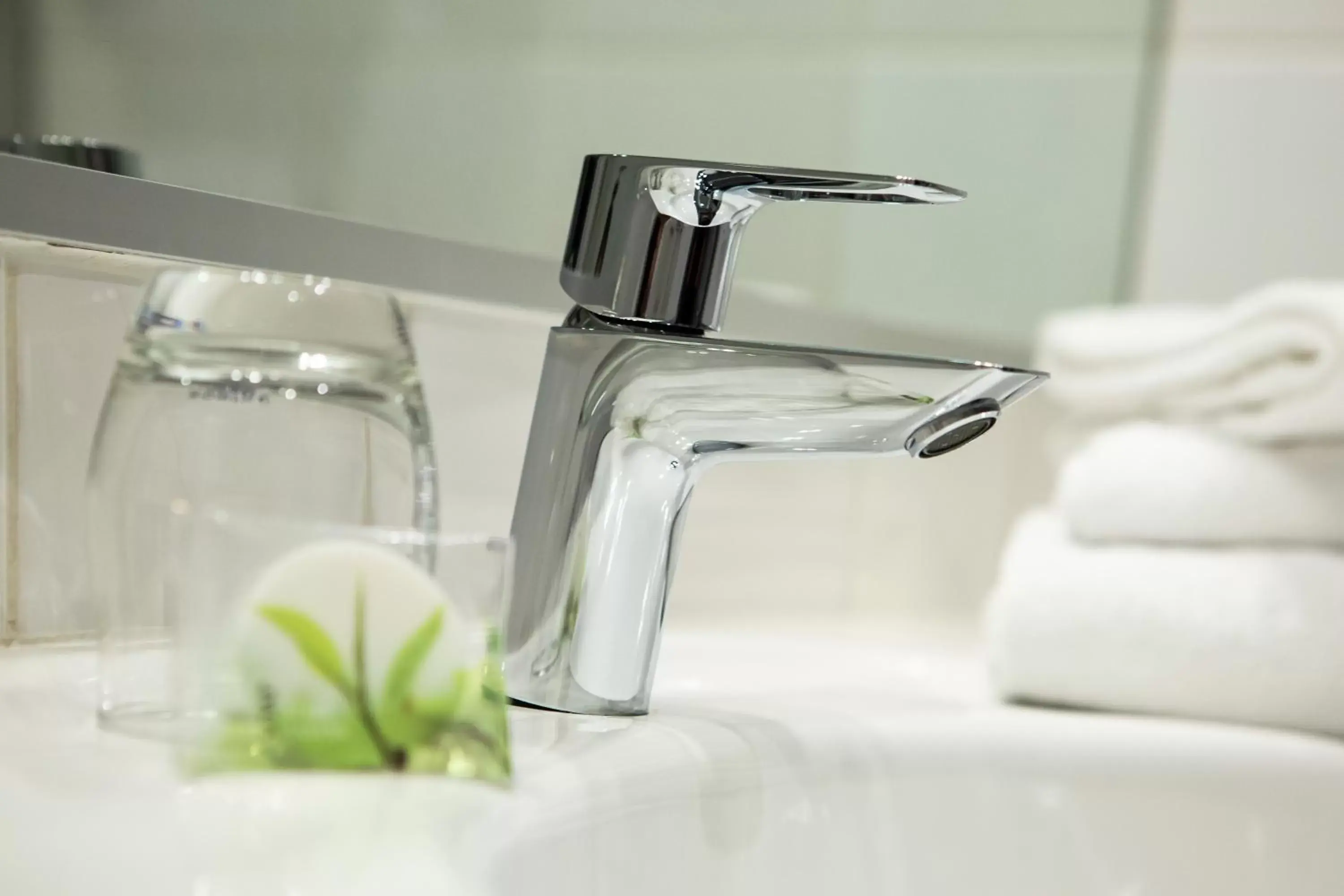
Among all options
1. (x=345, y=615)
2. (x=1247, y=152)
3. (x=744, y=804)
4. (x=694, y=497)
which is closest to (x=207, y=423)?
(x=345, y=615)

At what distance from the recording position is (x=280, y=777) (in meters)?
0.27

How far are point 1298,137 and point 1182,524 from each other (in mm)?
391

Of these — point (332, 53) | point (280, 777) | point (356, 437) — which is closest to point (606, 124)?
point (332, 53)

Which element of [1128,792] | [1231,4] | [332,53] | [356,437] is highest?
[1231,4]

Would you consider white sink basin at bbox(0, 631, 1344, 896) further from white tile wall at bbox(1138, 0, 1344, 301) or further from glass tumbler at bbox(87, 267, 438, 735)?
white tile wall at bbox(1138, 0, 1344, 301)

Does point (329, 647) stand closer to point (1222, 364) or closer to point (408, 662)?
point (408, 662)

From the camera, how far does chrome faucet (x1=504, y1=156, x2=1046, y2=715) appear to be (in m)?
0.35

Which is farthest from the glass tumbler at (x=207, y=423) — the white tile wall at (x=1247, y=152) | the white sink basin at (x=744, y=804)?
the white tile wall at (x=1247, y=152)

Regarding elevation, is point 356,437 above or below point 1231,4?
below

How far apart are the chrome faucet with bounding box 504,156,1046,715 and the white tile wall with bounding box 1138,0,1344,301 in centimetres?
55

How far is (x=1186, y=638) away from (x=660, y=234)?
0.99ft

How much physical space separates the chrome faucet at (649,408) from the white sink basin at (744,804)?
3 cm

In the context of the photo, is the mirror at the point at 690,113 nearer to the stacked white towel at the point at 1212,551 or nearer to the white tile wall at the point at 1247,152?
the white tile wall at the point at 1247,152

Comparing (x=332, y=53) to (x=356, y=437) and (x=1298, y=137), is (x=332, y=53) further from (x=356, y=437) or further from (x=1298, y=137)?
(x=1298, y=137)
